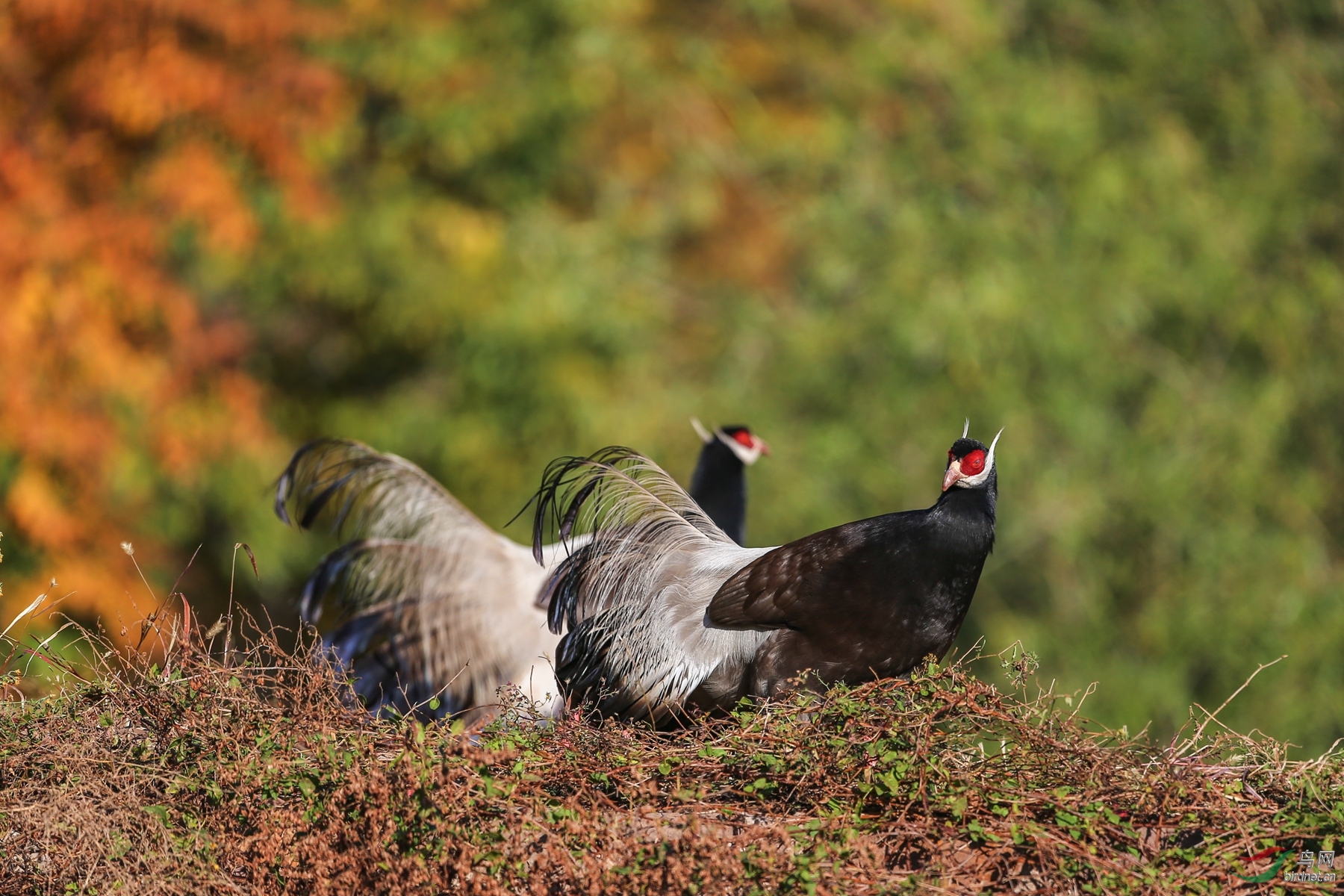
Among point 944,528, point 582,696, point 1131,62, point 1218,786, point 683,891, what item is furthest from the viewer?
point 1131,62

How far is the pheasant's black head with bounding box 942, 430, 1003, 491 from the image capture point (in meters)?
3.92

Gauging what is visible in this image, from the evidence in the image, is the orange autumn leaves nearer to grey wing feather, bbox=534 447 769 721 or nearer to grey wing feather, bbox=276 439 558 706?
grey wing feather, bbox=276 439 558 706

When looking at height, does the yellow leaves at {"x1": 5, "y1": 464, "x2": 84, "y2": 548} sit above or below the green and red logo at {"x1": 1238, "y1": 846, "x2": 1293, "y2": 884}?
below

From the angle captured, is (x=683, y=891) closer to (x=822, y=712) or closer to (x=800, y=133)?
(x=822, y=712)

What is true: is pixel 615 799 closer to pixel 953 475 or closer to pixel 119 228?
pixel 953 475

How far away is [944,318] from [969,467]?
5.77 metres

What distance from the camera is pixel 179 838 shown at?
291 cm

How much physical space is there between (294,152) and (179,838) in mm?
6622

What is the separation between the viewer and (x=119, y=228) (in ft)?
27.1

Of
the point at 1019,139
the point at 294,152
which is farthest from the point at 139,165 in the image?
the point at 1019,139

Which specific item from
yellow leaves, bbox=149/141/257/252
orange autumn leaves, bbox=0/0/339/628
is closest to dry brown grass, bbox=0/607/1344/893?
orange autumn leaves, bbox=0/0/339/628

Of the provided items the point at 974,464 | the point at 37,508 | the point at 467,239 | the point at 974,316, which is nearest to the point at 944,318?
the point at 974,316

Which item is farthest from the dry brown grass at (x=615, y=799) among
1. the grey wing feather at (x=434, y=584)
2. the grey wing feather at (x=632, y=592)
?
the grey wing feather at (x=434, y=584)

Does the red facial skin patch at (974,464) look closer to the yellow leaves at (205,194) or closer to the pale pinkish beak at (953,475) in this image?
the pale pinkish beak at (953,475)
